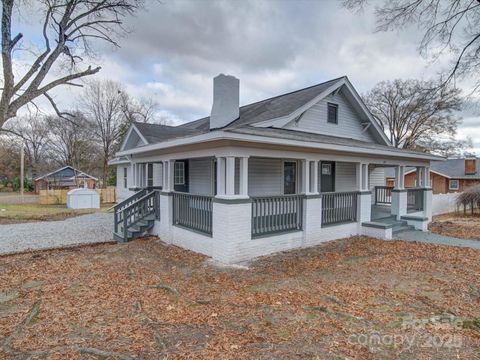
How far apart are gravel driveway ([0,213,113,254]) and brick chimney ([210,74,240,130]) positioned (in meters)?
Result: 5.92

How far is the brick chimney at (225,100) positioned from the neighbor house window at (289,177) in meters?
2.91

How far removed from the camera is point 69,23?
12.5 meters

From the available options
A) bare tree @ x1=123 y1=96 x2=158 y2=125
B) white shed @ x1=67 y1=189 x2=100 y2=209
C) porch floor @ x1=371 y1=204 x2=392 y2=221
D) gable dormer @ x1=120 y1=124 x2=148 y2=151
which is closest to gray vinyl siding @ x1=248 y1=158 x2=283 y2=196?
porch floor @ x1=371 y1=204 x2=392 y2=221

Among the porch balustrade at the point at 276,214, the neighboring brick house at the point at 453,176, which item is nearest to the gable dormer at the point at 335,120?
the porch balustrade at the point at 276,214

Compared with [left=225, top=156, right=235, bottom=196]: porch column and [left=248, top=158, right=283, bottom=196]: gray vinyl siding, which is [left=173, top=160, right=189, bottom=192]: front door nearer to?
[left=248, top=158, right=283, bottom=196]: gray vinyl siding

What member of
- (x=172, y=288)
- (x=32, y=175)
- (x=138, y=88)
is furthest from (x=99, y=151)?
(x=172, y=288)

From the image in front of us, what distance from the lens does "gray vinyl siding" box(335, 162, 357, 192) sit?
39.2ft

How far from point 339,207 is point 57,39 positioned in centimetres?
1360

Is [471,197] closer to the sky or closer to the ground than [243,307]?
closer to the sky

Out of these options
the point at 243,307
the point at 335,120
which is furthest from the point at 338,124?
the point at 243,307

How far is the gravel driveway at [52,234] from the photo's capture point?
8.84 m

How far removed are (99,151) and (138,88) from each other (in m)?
9.56

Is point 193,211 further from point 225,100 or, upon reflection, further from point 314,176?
point 225,100

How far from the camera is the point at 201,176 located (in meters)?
11.1
